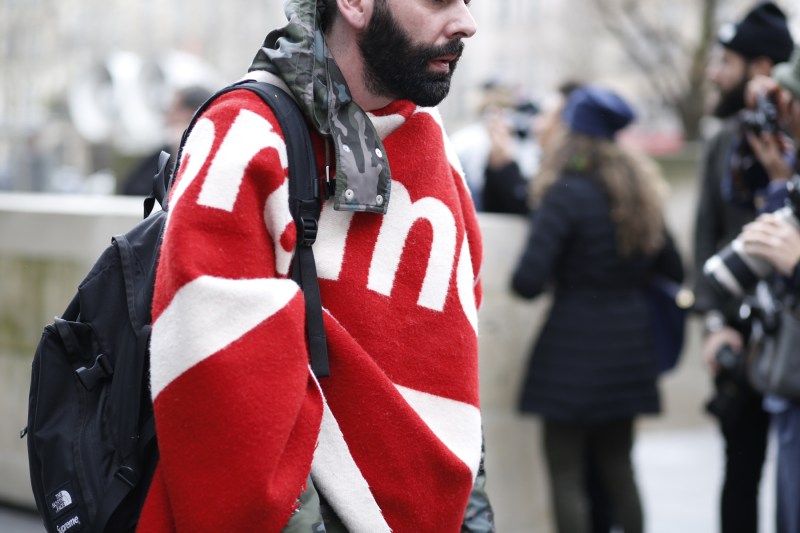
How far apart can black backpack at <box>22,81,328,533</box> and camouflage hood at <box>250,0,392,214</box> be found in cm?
5

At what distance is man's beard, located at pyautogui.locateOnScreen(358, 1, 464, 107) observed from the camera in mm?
2346

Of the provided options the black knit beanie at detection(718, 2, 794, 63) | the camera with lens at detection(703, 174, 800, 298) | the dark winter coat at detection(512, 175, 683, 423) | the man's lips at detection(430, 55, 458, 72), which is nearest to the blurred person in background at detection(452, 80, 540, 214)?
the dark winter coat at detection(512, 175, 683, 423)

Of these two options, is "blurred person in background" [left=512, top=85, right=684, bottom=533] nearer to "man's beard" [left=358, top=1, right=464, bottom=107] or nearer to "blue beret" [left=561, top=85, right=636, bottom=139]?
"blue beret" [left=561, top=85, right=636, bottom=139]

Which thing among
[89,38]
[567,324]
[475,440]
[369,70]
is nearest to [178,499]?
[475,440]

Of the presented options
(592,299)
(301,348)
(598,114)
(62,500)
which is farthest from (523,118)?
(62,500)

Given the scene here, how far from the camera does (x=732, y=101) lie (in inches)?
198

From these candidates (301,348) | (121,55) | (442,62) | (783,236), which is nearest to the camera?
(301,348)

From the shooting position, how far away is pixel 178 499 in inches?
81.3

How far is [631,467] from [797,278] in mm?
1654

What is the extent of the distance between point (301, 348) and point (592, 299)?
3.11 metres

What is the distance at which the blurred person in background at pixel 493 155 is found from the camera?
6.27 m

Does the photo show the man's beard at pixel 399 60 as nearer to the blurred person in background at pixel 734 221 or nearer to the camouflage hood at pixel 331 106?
the camouflage hood at pixel 331 106

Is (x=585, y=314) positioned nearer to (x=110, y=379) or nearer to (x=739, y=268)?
Result: (x=739, y=268)

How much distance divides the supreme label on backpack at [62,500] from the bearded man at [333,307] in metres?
0.16
